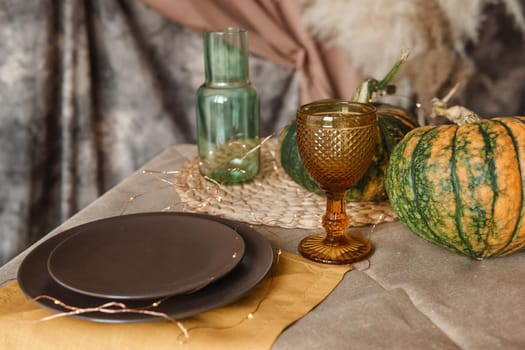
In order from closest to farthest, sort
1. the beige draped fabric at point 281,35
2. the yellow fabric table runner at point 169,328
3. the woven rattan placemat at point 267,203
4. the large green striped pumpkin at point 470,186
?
1. the yellow fabric table runner at point 169,328
2. the large green striped pumpkin at point 470,186
3. the woven rattan placemat at point 267,203
4. the beige draped fabric at point 281,35

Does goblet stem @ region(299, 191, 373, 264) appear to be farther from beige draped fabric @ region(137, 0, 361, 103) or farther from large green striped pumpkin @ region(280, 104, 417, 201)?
beige draped fabric @ region(137, 0, 361, 103)

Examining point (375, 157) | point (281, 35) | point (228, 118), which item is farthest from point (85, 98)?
point (375, 157)

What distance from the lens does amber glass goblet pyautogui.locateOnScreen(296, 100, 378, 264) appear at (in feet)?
2.33

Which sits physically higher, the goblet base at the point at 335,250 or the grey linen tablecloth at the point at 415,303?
the goblet base at the point at 335,250

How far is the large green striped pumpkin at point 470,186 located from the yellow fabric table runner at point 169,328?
0.56 ft

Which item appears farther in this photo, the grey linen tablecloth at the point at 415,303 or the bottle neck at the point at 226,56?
the bottle neck at the point at 226,56

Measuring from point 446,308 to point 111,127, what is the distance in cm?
134

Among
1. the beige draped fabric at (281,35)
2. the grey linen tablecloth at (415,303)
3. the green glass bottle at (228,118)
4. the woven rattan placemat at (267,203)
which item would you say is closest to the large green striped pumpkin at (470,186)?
the grey linen tablecloth at (415,303)

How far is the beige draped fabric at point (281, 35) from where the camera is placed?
5.07 feet

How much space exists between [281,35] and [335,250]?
37.0 inches

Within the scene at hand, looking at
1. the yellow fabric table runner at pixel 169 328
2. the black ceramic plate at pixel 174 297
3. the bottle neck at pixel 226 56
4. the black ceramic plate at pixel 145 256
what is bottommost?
the yellow fabric table runner at pixel 169 328

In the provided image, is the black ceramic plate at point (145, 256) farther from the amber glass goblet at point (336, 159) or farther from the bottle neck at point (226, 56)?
the bottle neck at point (226, 56)

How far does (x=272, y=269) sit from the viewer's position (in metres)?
0.69

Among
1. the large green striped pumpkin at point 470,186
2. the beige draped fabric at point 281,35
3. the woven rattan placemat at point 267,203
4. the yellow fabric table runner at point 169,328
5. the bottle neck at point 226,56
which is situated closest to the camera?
the yellow fabric table runner at point 169,328
